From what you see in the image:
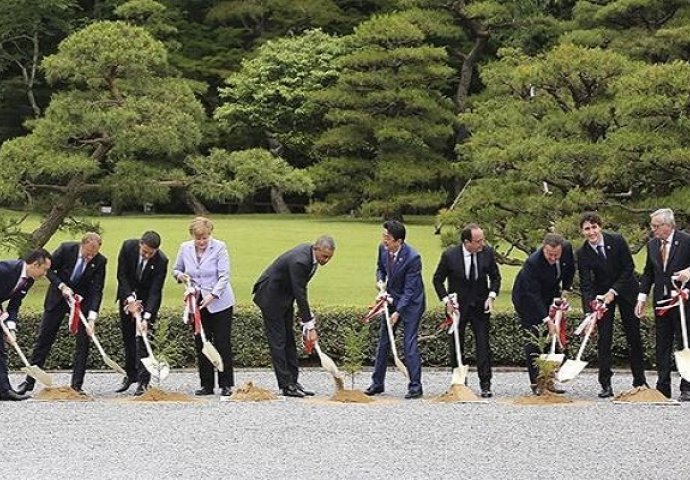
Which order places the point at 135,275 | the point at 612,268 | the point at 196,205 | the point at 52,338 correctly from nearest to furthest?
1. the point at 612,268
2. the point at 135,275
3. the point at 52,338
4. the point at 196,205

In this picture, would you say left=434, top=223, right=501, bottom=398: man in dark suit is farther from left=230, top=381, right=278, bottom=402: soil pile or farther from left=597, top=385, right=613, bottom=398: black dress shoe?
left=230, top=381, right=278, bottom=402: soil pile

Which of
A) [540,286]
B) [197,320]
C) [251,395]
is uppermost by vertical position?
[540,286]

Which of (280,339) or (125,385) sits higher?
(280,339)

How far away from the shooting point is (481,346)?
10.1 meters

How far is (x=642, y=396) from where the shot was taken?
951cm

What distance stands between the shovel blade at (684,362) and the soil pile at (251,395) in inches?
132

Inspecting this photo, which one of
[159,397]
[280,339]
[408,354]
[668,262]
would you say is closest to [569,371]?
[668,262]

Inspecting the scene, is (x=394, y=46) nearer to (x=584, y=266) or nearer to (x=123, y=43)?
(x=123, y=43)

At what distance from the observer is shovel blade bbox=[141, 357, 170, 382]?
9.66 meters

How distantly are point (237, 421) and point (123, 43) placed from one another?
352 inches

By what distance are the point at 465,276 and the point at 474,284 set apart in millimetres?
119

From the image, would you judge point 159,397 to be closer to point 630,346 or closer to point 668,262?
point 630,346

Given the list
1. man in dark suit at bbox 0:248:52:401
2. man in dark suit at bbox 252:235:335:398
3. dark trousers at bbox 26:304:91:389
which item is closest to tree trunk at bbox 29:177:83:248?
dark trousers at bbox 26:304:91:389

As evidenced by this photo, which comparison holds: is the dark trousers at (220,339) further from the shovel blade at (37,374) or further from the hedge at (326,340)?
the hedge at (326,340)
